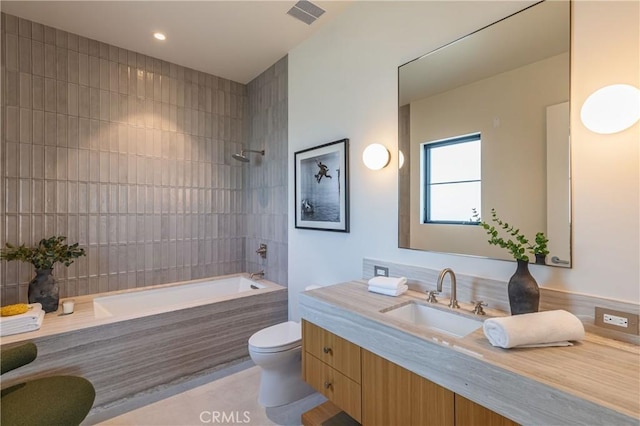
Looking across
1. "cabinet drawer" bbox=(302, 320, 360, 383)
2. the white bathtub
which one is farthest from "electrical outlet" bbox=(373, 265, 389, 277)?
the white bathtub

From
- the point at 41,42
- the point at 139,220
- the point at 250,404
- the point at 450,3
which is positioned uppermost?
the point at 41,42

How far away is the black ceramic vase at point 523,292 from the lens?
3.93 ft

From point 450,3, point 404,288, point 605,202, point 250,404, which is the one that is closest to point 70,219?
point 250,404

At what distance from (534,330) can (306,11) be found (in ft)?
8.04

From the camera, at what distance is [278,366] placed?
6.63 feet

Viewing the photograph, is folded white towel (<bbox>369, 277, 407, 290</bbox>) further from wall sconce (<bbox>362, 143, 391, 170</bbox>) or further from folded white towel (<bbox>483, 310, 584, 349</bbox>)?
wall sconce (<bbox>362, 143, 391, 170</bbox>)

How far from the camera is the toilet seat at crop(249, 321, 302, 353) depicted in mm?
1966

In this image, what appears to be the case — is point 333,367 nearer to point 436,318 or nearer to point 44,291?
point 436,318

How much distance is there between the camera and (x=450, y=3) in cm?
162

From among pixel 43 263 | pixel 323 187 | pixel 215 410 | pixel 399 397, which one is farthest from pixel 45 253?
pixel 399 397

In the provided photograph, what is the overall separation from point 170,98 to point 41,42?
101 centimetres

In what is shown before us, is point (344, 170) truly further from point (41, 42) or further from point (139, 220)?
point (41, 42)

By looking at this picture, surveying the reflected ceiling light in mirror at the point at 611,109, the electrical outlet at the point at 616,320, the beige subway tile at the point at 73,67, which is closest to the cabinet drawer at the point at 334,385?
the electrical outlet at the point at 616,320

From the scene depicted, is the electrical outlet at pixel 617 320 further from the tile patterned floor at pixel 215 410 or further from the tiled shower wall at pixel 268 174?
the tiled shower wall at pixel 268 174
